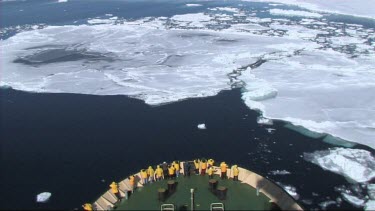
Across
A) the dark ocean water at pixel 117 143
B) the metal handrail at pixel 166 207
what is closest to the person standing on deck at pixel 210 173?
the metal handrail at pixel 166 207

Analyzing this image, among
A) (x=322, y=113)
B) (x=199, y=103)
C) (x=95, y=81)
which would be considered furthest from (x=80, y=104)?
(x=322, y=113)

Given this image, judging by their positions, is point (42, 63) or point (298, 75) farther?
point (42, 63)

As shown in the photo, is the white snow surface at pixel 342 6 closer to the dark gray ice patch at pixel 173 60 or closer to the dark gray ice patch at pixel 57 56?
the dark gray ice patch at pixel 173 60

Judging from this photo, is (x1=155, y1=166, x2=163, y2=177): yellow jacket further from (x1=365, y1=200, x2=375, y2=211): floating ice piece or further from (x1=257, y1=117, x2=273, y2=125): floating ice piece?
(x1=257, y1=117, x2=273, y2=125): floating ice piece

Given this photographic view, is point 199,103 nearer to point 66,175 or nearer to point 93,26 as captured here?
point 66,175

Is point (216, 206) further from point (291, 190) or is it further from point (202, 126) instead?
point (202, 126)

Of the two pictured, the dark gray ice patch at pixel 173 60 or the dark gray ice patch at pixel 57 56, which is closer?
the dark gray ice patch at pixel 173 60

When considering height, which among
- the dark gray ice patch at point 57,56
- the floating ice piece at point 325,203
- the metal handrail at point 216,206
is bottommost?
the floating ice piece at point 325,203
